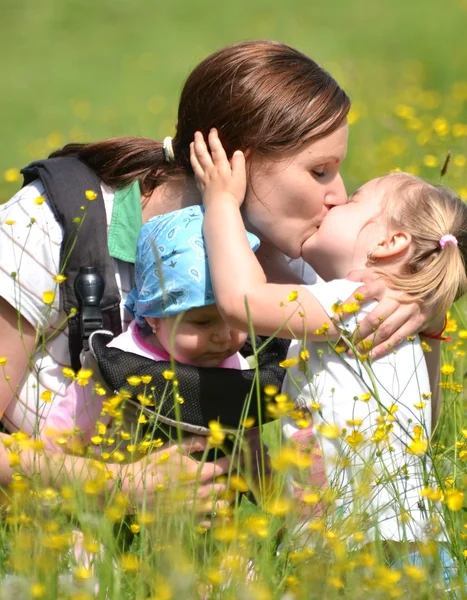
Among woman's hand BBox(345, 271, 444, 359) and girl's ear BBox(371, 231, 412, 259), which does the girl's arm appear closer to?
woman's hand BBox(345, 271, 444, 359)

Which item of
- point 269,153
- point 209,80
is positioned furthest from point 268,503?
point 209,80

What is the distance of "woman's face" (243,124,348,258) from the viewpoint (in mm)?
3406

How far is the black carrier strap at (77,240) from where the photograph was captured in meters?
3.36

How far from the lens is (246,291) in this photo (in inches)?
118

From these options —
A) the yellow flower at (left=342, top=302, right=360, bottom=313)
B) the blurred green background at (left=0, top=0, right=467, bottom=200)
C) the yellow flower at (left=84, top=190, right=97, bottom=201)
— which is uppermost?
the blurred green background at (left=0, top=0, right=467, bottom=200)

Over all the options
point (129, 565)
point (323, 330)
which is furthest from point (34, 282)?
point (129, 565)

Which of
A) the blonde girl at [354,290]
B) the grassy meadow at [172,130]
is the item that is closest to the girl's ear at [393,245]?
the blonde girl at [354,290]

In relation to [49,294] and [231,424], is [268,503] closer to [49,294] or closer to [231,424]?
[231,424]

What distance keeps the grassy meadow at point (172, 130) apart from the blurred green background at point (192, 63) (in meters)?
0.04

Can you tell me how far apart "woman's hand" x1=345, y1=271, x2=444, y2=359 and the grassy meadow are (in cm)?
18

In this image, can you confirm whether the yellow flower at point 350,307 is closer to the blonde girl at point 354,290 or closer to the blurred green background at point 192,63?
the blonde girl at point 354,290

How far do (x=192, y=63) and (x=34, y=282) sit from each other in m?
7.79

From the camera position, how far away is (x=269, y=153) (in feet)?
11.2

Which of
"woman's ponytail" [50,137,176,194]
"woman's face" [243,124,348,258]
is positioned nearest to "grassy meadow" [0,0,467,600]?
"woman's face" [243,124,348,258]
